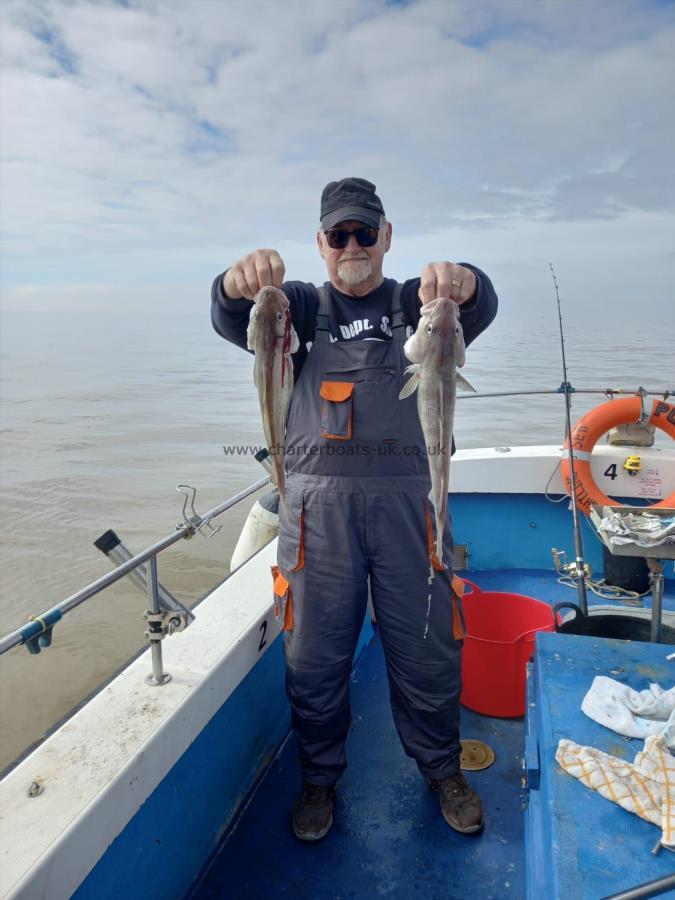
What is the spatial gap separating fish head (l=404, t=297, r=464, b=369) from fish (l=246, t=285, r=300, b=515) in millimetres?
428

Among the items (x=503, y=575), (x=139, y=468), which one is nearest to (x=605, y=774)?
(x=503, y=575)

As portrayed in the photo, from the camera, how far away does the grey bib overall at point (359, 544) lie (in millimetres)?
2447

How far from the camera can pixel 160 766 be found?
2043 millimetres

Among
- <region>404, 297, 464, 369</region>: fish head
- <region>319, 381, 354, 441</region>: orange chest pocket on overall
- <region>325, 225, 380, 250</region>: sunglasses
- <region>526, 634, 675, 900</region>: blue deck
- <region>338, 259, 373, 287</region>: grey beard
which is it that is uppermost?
<region>325, 225, 380, 250</region>: sunglasses

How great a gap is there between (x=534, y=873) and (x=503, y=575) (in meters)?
3.16

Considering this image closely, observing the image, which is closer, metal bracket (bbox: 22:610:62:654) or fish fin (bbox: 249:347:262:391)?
metal bracket (bbox: 22:610:62:654)

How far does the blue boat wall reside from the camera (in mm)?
1646

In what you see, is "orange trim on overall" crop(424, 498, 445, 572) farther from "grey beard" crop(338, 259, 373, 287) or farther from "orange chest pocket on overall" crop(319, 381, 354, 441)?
"grey beard" crop(338, 259, 373, 287)

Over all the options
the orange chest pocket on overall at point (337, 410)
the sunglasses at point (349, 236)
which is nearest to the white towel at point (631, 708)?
the orange chest pocket on overall at point (337, 410)

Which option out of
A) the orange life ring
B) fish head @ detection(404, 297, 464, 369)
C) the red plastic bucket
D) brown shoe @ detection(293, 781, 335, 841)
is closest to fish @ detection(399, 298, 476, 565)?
fish head @ detection(404, 297, 464, 369)

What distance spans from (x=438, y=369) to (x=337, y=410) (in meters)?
0.60

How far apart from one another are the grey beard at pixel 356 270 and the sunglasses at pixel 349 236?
74 millimetres

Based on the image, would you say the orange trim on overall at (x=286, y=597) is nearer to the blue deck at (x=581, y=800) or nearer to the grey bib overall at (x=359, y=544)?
the grey bib overall at (x=359, y=544)

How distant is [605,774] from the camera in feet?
5.44
